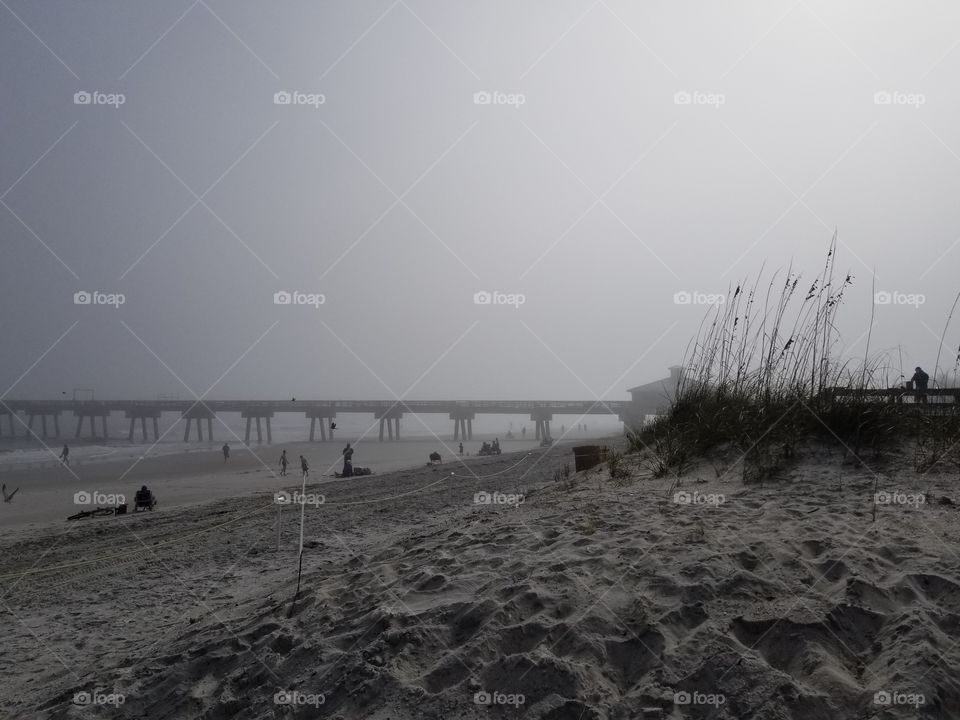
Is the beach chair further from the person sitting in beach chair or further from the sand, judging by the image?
the sand

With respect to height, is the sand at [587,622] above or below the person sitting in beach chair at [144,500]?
above

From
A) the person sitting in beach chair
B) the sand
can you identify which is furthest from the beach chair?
the sand

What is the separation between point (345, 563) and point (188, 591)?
1910 mm

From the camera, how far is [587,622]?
315 cm

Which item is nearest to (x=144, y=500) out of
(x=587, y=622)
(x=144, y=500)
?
(x=144, y=500)

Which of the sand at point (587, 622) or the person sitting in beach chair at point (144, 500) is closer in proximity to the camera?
the sand at point (587, 622)

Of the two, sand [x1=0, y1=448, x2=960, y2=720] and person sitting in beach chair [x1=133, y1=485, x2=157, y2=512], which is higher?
sand [x1=0, y1=448, x2=960, y2=720]

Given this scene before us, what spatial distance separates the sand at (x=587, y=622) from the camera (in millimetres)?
2639

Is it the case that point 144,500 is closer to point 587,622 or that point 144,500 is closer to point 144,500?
point 144,500

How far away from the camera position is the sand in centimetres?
264

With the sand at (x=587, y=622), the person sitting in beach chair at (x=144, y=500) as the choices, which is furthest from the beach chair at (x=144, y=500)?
the sand at (x=587, y=622)

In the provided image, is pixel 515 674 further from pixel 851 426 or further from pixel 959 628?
pixel 851 426

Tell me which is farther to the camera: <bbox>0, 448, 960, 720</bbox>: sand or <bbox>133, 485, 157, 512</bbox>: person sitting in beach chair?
<bbox>133, 485, 157, 512</bbox>: person sitting in beach chair

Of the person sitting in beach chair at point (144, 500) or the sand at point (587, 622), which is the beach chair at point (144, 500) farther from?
the sand at point (587, 622)
